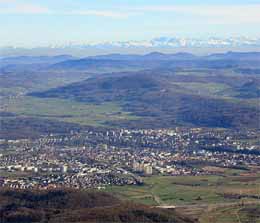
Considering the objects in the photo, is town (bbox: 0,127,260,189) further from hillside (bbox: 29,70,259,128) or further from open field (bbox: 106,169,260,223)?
hillside (bbox: 29,70,259,128)

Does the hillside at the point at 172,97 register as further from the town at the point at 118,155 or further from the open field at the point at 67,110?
the town at the point at 118,155

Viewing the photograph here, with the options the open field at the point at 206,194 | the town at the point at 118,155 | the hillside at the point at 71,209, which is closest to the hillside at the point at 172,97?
the town at the point at 118,155

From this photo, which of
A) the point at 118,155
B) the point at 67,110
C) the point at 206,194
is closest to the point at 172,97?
the point at 67,110

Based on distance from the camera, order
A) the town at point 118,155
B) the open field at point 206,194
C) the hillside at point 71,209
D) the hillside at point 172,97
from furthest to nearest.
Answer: the hillside at point 172,97, the town at point 118,155, the open field at point 206,194, the hillside at point 71,209

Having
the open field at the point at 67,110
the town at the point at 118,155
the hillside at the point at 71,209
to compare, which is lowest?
the open field at the point at 67,110

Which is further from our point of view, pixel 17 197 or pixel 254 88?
→ pixel 254 88

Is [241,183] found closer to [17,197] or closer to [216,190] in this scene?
[216,190]

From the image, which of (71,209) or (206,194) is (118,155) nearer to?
(206,194)

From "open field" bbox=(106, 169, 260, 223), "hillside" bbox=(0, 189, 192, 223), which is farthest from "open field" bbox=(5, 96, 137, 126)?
"hillside" bbox=(0, 189, 192, 223)

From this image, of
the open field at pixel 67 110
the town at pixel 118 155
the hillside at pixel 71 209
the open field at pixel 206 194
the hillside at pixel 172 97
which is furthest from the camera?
the open field at pixel 67 110

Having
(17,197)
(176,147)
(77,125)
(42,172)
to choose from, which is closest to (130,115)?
(77,125)

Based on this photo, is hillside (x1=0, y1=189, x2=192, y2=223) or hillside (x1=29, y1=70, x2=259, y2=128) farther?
hillside (x1=29, y1=70, x2=259, y2=128)
